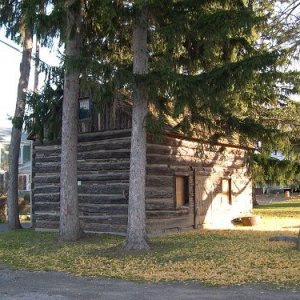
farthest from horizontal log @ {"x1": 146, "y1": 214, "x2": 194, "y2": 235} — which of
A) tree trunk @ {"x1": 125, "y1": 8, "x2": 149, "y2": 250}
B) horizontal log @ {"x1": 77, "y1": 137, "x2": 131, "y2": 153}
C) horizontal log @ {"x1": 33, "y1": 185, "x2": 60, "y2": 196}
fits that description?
horizontal log @ {"x1": 33, "y1": 185, "x2": 60, "y2": 196}

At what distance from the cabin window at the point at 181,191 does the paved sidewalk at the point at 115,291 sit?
8939 millimetres

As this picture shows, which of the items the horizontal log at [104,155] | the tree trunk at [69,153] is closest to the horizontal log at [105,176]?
the horizontal log at [104,155]

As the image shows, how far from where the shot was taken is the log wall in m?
17.0

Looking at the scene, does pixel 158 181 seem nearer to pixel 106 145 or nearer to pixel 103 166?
pixel 103 166

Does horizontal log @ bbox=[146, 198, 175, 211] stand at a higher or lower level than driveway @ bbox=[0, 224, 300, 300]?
higher

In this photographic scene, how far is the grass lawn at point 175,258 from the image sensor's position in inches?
382

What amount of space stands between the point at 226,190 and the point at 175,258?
1094cm

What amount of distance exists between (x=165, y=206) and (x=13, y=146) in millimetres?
7423

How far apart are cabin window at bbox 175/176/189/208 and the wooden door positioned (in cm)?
43

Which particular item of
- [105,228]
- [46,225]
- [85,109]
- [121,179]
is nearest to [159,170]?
[121,179]

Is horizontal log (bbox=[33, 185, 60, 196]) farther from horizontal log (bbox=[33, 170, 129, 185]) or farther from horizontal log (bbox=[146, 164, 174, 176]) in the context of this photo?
horizontal log (bbox=[146, 164, 174, 176])

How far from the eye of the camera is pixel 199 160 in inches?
781

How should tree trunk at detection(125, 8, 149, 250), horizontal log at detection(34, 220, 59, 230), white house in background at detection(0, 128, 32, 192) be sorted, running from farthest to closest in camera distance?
white house in background at detection(0, 128, 32, 192)
horizontal log at detection(34, 220, 59, 230)
tree trunk at detection(125, 8, 149, 250)

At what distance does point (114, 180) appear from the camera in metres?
17.2
